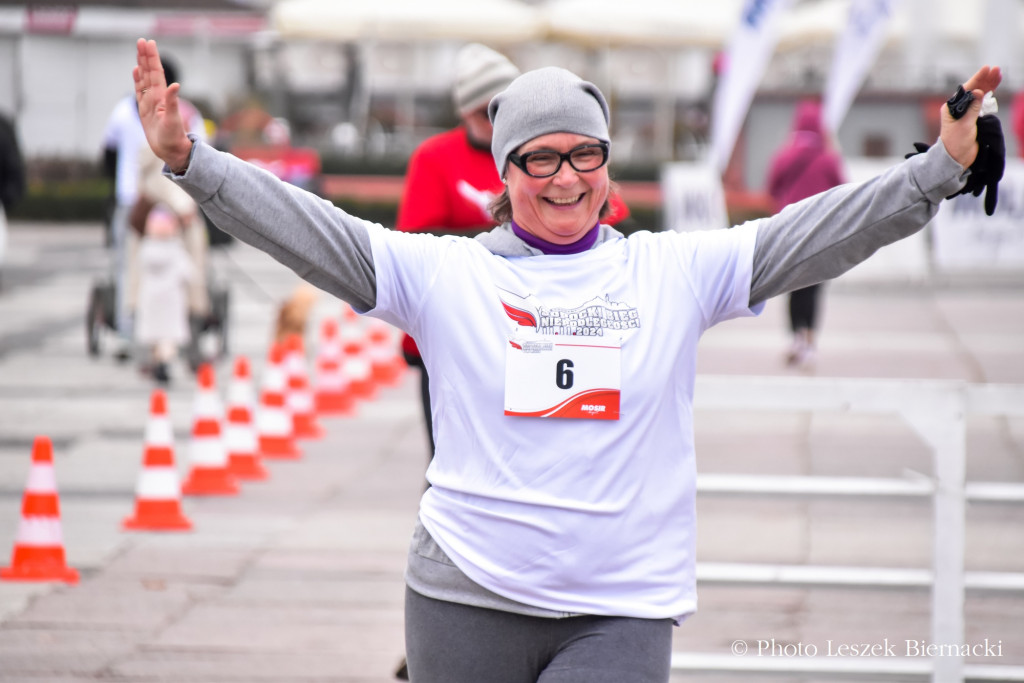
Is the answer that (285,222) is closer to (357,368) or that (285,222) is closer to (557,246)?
(557,246)

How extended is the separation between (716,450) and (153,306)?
400 cm

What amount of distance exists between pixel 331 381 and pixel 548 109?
808cm

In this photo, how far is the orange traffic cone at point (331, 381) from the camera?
10.5 metres

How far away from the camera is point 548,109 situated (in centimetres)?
269

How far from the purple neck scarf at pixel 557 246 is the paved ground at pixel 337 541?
227 cm

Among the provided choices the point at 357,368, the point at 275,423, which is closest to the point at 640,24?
the point at 357,368

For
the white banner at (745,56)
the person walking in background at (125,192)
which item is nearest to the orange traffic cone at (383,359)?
the person walking in background at (125,192)

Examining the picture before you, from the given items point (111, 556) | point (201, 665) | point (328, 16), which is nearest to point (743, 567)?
point (201, 665)

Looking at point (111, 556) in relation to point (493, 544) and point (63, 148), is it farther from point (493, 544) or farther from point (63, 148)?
point (63, 148)

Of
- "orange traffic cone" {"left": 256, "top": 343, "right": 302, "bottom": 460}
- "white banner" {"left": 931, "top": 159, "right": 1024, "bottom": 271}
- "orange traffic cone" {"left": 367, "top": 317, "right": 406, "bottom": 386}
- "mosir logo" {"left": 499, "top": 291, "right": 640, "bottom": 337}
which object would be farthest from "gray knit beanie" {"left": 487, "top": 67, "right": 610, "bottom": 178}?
"white banner" {"left": 931, "top": 159, "right": 1024, "bottom": 271}

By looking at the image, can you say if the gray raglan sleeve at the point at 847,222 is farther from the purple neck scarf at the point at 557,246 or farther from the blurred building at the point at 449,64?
the blurred building at the point at 449,64

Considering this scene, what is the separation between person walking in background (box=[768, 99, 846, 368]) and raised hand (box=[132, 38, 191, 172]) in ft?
33.1

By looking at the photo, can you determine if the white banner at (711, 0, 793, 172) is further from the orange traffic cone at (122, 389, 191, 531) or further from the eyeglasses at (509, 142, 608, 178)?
the eyeglasses at (509, 142, 608, 178)

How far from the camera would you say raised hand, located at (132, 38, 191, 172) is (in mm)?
2482
